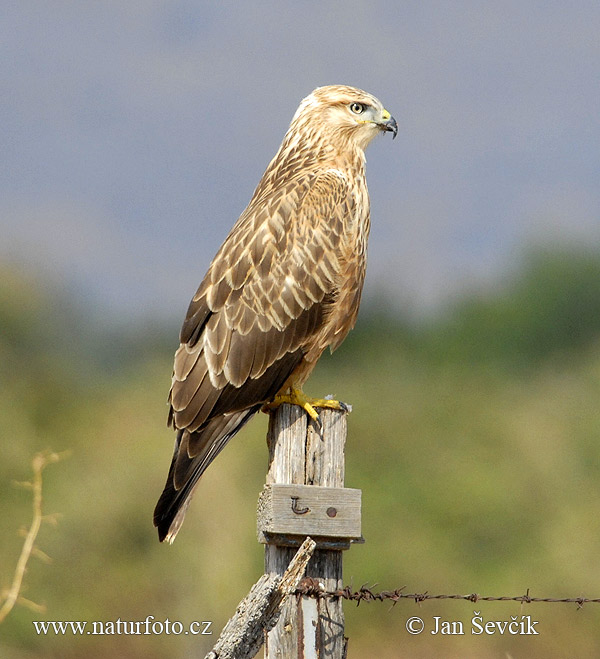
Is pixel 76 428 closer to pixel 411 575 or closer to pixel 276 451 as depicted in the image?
pixel 411 575

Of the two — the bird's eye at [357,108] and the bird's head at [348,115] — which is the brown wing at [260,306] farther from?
the bird's eye at [357,108]

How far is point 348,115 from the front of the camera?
20.5 feet

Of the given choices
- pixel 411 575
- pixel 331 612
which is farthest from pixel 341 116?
pixel 411 575

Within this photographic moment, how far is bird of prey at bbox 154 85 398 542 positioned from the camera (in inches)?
206

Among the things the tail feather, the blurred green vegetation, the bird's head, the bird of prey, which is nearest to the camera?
the tail feather

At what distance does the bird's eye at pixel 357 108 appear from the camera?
6.28m

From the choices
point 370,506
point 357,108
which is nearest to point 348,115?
point 357,108

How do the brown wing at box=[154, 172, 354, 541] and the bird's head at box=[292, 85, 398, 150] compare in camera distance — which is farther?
the bird's head at box=[292, 85, 398, 150]

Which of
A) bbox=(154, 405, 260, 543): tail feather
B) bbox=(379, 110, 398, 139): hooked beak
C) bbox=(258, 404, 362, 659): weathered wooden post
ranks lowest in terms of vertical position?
bbox=(258, 404, 362, 659): weathered wooden post

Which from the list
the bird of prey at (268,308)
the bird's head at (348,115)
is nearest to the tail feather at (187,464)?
the bird of prey at (268,308)

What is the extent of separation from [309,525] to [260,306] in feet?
4.55

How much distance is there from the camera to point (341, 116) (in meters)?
6.23

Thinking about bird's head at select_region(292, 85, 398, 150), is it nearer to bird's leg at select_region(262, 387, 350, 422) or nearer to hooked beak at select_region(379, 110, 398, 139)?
hooked beak at select_region(379, 110, 398, 139)

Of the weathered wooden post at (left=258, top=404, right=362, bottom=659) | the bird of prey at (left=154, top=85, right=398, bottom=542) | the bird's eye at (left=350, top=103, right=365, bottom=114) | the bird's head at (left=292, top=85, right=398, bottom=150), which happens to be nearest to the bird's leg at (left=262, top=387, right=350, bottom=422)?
the bird of prey at (left=154, top=85, right=398, bottom=542)
